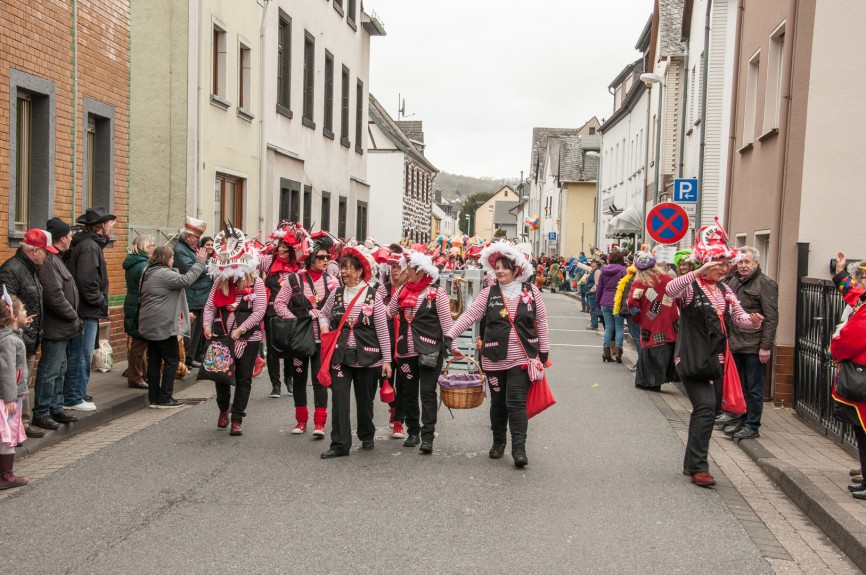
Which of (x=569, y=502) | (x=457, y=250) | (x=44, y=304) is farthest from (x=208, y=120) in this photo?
(x=569, y=502)

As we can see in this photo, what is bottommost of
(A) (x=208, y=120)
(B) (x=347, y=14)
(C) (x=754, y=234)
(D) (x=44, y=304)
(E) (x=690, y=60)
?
(D) (x=44, y=304)

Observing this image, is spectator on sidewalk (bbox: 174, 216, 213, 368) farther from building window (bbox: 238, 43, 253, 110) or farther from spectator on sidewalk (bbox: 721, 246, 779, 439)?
building window (bbox: 238, 43, 253, 110)

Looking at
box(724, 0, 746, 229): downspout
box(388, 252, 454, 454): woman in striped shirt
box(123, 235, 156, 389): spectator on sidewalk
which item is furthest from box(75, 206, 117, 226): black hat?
box(724, 0, 746, 229): downspout

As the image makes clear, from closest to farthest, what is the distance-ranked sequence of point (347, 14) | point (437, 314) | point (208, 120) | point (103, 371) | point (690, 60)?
point (437, 314), point (103, 371), point (208, 120), point (690, 60), point (347, 14)

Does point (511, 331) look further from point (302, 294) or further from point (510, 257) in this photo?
point (302, 294)

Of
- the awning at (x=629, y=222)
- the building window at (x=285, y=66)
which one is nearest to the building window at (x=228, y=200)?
the building window at (x=285, y=66)

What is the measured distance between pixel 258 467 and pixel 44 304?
2611 mm

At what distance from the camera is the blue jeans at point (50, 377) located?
8664mm

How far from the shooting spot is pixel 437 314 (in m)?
8.62

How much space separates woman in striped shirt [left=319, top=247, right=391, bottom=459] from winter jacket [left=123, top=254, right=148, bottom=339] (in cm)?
340

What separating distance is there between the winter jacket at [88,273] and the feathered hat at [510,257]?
4082 millimetres

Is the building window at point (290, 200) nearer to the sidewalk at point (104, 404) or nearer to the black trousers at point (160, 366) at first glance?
the sidewalk at point (104, 404)

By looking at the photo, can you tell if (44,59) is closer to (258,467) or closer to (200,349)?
(200,349)

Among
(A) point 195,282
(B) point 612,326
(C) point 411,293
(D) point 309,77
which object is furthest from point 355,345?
(D) point 309,77
